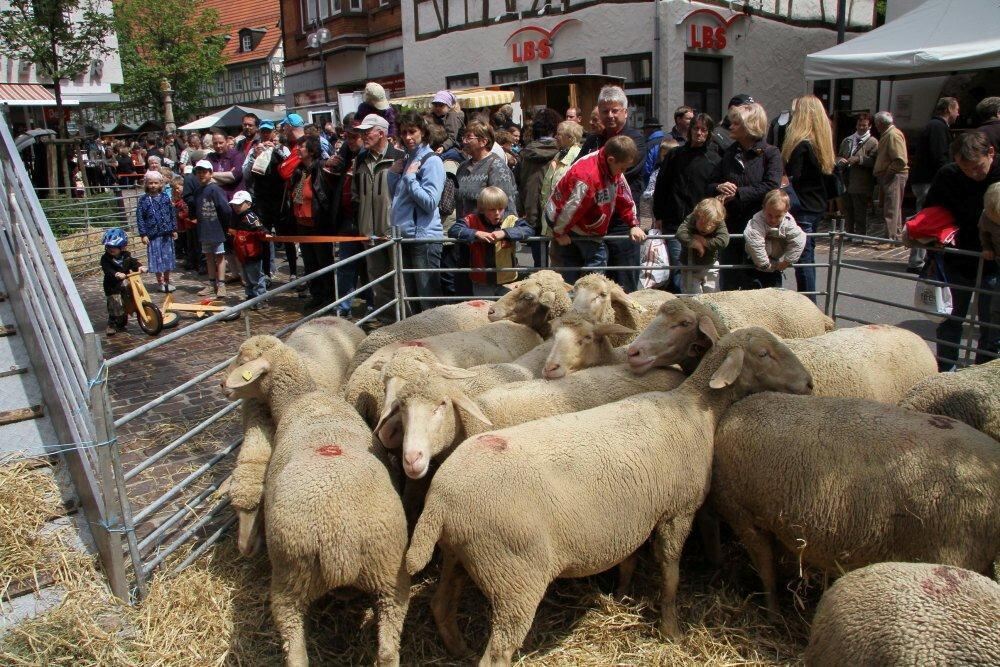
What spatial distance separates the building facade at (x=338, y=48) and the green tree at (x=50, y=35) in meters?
5.93

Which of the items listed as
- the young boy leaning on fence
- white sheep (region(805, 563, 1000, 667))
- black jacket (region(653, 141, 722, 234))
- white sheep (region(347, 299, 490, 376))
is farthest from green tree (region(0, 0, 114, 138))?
white sheep (region(805, 563, 1000, 667))

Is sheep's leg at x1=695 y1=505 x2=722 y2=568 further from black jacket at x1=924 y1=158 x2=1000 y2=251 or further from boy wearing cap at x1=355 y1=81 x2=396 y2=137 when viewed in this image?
boy wearing cap at x1=355 y1=81 x2=396 y2=137

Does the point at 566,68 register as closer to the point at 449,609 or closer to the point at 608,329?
the point at 608,329

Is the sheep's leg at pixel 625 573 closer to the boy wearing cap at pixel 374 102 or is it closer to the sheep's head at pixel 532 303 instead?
the sheep's head at pixel 532 303

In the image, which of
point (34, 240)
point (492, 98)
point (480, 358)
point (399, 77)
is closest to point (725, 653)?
point (480, 358)

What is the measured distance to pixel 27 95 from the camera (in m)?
24.7

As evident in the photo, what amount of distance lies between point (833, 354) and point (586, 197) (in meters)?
2.07

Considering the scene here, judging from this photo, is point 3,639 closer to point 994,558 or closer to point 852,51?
point 994,558

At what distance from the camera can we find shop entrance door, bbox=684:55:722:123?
18.0 metres

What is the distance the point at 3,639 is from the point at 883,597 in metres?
3.08

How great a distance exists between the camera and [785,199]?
5.44 m

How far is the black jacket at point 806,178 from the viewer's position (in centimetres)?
620

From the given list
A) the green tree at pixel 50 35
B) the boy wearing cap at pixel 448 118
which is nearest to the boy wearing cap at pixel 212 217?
the boy wearing cap at pixel 448 118

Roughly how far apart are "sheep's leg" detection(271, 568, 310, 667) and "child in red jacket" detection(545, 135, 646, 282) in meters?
3.29
